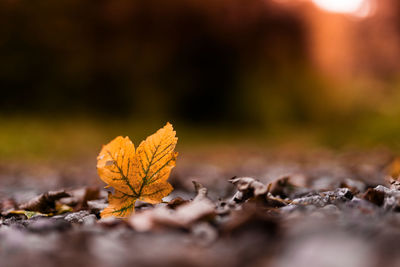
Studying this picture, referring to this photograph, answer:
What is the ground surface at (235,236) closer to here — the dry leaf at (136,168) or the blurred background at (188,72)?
the dry leaf at (136,168)

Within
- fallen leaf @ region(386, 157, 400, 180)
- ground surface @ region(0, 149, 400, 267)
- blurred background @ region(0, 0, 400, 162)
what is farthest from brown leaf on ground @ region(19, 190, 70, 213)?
blurred background @ region(0, 0, 400, 162)

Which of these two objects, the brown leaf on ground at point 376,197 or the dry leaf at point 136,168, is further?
the dry leaf at point 136,168

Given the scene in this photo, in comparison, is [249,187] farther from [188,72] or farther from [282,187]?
[188,72]

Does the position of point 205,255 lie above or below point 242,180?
below

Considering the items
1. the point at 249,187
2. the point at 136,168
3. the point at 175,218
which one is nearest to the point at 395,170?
the point at 249,187

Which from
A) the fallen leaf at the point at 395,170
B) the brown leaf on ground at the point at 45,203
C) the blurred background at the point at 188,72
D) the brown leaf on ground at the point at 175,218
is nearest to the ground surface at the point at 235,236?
the brown leaf on ground at the point at 175,218

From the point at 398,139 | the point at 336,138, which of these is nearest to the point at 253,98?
the point at 336,138

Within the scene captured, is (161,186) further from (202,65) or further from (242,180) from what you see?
(202,65)
